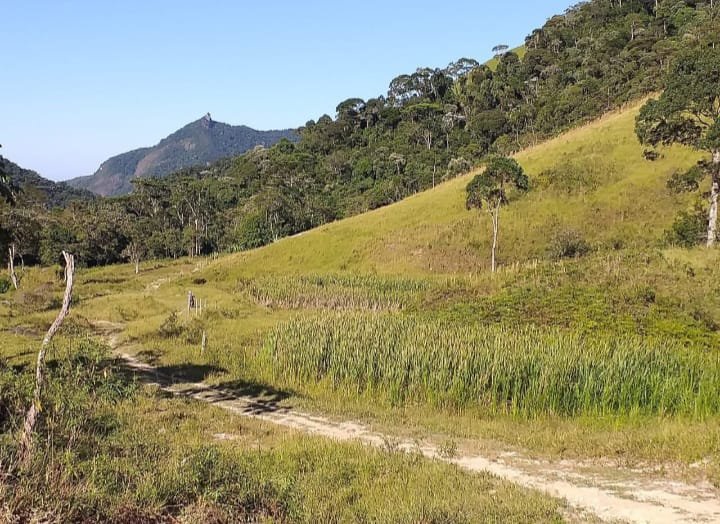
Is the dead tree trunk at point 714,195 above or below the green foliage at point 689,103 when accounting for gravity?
below

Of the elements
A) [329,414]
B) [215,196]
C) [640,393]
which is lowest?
[329,414]

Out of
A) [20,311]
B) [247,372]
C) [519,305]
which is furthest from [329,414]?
[20,311]

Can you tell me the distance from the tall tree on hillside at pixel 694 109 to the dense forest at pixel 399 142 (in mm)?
35151

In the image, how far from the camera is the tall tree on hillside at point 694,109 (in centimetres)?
2539

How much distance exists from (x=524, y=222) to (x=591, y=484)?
41.2 metres

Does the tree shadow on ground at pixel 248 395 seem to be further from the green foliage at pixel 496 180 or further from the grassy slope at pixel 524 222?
the grassy slope at pixel 524 222

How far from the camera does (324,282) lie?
38312mm

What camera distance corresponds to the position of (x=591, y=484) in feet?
→ 28.3

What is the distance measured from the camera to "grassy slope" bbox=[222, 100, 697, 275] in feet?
147

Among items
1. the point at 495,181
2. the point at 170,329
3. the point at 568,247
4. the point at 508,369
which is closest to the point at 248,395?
the point at 508,369

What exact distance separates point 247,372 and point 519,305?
10.8 metres

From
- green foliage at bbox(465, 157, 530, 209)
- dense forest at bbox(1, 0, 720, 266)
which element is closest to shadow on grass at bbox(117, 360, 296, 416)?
green foliage at bbox(465, 157, 530, 209)

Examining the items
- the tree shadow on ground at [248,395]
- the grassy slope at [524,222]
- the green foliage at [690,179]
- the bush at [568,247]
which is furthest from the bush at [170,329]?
the bush at [568,247]

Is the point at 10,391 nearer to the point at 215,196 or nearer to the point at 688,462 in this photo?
the point at 688,462
